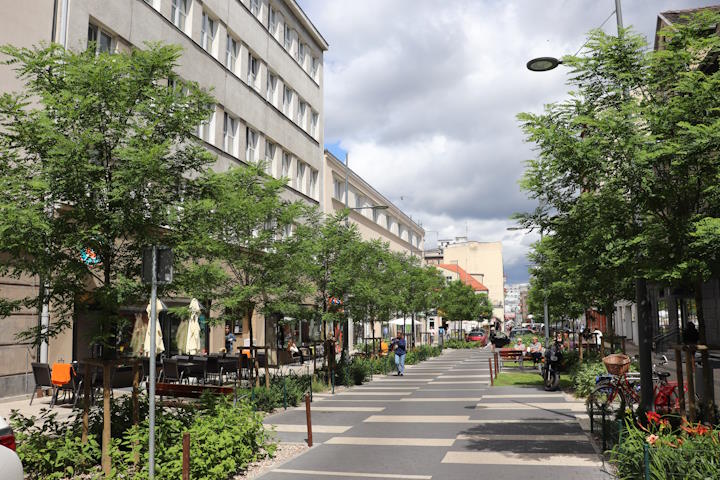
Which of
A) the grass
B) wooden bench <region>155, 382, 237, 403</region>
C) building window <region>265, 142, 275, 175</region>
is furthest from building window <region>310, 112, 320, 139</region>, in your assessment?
wooden bench <region>155, 382, 237, 403</region>

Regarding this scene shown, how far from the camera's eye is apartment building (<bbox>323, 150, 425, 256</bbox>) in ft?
149

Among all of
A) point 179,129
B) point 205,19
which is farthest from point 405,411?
point 205,19

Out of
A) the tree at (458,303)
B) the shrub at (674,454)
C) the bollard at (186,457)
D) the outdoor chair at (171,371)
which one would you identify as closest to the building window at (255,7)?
the outdoor chair at (171,371)

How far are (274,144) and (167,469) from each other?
28699 millimetres

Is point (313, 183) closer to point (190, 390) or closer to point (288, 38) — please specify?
point (288, 38)

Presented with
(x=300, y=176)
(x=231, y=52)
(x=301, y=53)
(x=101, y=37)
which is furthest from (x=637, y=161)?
(x=301, y=53)

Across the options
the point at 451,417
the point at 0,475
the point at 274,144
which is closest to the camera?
the point at 0,475

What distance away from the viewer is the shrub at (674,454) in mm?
7090

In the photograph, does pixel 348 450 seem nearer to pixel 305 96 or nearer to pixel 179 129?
pixel 179 129

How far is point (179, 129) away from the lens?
911cm

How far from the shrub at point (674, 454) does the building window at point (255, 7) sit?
1187 inches

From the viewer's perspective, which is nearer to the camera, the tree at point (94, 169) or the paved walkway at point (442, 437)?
the tree at point (94, 169)

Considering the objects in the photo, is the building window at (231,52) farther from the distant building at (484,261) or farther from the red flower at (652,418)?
the distant building at (484,261)

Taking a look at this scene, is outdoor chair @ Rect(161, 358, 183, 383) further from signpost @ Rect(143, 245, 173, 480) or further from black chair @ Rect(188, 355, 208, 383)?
signpost @ Rect(143, 245, 173, 480)
